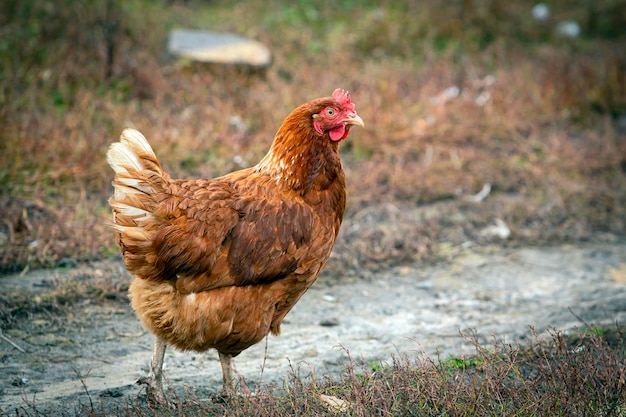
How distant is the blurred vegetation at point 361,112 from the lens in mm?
6641

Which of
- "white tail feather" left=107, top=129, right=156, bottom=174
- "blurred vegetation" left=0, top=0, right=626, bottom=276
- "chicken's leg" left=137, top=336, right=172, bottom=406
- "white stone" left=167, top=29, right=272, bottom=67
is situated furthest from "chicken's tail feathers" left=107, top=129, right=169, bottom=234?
"white stone" left=167, top=29, right=272, bottom=67

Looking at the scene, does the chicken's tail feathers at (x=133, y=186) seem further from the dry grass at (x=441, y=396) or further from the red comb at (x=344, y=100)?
the red comb at (x=344, y=100)

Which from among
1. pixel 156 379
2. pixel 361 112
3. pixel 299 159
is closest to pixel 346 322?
pixel 299 159

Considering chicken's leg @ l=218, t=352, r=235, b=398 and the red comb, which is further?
the red comb

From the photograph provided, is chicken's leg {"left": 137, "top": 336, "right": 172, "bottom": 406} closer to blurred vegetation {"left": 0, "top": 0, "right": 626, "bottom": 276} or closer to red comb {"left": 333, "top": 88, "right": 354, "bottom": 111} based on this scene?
red comb {"left": 333, "top": 88, "right": 354, "bottom": 111}

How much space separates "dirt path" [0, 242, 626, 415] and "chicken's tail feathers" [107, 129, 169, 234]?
1.05 metres

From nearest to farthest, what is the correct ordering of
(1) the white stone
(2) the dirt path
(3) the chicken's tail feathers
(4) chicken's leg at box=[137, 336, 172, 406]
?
(3) the chicken's tail feathers
(4) chicken's leg at box=[137, 336, 172, 406]
(2) the dirt path
(1) the white stone

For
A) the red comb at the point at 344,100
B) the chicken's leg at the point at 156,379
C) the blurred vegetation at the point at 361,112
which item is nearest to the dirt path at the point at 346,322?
the chicken's leg at the point at 156,379

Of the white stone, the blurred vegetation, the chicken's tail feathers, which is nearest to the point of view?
the chicken's tail feathers

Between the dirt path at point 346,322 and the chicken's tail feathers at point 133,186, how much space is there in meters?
1.05

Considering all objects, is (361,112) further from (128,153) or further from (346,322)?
(128,153)

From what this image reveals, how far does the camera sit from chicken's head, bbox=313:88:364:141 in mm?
4316

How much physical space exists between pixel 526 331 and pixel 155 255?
284 centimetres

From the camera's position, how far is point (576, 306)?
18.5 feet
